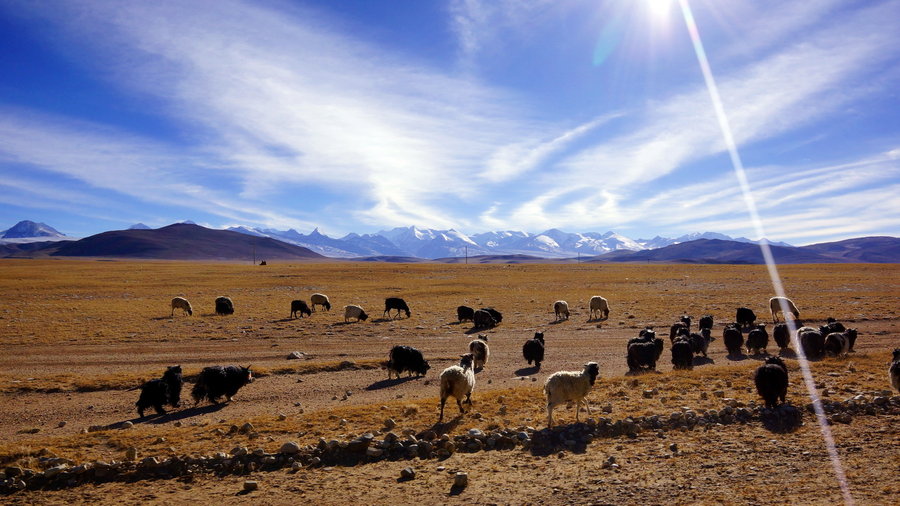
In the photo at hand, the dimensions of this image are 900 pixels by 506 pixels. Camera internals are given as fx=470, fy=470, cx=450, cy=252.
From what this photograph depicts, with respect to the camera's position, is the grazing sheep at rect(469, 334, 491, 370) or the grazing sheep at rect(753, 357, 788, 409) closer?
the grazing sheep at rect(753, 357, 788, 409)

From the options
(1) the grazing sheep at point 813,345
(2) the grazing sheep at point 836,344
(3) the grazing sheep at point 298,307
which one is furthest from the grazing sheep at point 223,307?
(2) the grazing sheep at point 836,344

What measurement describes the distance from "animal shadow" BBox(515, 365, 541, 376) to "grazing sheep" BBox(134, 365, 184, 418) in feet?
37.0

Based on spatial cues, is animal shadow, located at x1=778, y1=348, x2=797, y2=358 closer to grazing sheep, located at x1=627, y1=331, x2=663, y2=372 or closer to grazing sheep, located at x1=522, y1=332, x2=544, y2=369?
grazing sheep, located at x1=627, y1=331, x2=663, y2=372

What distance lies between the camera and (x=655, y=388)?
13.1 metres

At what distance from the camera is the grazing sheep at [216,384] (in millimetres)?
14156

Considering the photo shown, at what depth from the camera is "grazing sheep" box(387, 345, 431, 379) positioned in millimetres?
17078

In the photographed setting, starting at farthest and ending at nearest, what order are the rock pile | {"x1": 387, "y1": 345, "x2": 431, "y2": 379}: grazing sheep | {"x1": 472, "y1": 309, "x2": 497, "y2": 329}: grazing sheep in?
{"x1": 472, "y1": 309, "x2": 497, "y2": 329}: grazing sheep → {"x1": 387, "y1": 345, "x2": 431, "y2": 379}: grazing sheep → the rock pile

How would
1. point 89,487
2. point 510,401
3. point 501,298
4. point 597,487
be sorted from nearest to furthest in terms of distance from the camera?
point 597,487 → point 89,487 → point 510,401 → point 501,298

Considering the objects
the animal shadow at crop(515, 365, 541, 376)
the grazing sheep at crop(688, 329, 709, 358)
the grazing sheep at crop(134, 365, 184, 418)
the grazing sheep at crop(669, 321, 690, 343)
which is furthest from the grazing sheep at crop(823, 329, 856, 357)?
the grazing sheep at crop(134, 365, 184, 418)

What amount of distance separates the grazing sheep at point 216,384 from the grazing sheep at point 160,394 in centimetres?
53

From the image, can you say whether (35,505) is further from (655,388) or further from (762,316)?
(762,316)

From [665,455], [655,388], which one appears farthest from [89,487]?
[655,388]

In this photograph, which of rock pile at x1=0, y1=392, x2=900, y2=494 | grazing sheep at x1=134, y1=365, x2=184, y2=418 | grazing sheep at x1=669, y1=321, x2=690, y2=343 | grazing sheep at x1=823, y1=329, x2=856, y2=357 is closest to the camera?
rock pile at x1=0, y1=392, x2=900, y2=494

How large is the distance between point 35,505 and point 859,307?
44030 mm
